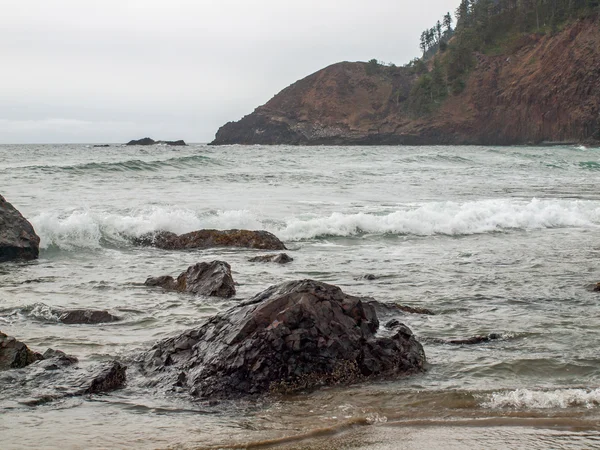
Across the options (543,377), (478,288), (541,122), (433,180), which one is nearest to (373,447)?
(543,377)

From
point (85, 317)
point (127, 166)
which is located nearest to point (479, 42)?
point (127, 166)

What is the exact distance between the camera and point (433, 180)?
83.9ft

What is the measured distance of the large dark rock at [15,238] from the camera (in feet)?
30.0

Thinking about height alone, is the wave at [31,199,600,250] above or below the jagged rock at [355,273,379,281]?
above

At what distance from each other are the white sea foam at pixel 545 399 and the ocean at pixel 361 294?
12 mm

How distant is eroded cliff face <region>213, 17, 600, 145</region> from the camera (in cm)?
7262

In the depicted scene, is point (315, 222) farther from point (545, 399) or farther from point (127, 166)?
point (127, 166)

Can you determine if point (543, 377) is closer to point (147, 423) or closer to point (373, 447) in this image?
point (373, 447)

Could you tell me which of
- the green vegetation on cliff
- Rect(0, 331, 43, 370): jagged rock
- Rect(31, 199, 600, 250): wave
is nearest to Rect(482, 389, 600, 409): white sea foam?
Rect(0, 331, 43, 370): jagged rock

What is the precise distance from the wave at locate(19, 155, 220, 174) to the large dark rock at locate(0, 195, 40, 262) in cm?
1456

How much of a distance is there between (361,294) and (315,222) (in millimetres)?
5834

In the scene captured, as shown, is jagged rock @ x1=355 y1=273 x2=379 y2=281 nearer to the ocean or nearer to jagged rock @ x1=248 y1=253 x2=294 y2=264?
the ocean

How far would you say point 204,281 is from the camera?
7.15 meters

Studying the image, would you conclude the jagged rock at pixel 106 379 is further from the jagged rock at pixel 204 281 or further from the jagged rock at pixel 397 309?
the jagged rock at pixel 204 281
